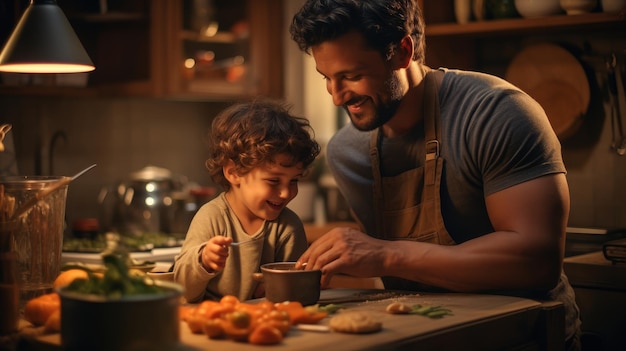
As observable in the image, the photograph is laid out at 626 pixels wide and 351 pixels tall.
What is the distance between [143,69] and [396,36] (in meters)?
2.01

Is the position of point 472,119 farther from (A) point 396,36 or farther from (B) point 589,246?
(B) point 589,246

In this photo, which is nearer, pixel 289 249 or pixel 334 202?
pixel 289 249

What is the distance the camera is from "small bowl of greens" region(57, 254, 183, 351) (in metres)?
1.29

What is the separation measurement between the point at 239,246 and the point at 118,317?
75cm

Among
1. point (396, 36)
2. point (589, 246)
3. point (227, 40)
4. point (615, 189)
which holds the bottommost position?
point (589, 246)

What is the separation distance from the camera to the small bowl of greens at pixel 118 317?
4.22 feet

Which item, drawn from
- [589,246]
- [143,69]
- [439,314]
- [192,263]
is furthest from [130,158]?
[439,314]

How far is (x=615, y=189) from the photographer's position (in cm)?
319

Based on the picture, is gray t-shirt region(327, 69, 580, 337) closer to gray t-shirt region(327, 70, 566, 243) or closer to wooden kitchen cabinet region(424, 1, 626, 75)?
gray t-shirt region(327, 70, 566, 243)

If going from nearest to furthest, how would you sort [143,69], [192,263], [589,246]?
[192,263] → [589,246] → [143,69]

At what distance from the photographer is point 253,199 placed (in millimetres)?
2049

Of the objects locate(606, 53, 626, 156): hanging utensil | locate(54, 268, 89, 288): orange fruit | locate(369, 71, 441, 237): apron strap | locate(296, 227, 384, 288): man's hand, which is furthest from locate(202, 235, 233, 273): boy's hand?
locate(606, 53, 626, 156): hanging utensil

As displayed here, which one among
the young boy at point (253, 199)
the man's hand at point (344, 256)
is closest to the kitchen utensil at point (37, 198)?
the young boy at point (253, 199)

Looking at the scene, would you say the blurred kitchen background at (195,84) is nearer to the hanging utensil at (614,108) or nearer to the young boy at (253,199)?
the hanging utensil at (614,108)
